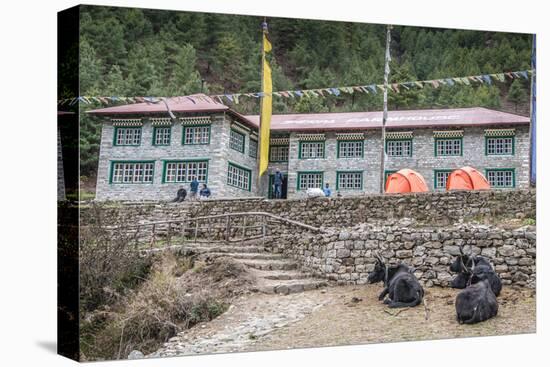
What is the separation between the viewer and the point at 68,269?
1186cm

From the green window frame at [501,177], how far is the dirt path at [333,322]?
69.3 inches

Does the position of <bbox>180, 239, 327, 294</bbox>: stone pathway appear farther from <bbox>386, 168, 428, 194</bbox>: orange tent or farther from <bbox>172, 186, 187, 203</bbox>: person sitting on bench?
<bbox>386, 168, 428, 194</bbox>: orange tent

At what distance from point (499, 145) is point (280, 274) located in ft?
14.3

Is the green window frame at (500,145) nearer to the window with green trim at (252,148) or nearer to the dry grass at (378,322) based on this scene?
the dry grass at (378,322)

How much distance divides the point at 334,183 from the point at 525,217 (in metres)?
3.42

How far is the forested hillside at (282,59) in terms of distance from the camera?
12.0 metres

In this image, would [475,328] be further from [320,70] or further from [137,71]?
[137,71]

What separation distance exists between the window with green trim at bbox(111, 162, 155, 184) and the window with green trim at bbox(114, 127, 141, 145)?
1.04ft

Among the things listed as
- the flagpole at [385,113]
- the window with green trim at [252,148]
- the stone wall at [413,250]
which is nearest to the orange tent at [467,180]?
the stone wall at [413,250]

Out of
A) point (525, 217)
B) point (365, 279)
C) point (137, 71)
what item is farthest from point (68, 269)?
point (525, 217)

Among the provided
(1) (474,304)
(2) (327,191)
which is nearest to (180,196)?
(2) (327,191)

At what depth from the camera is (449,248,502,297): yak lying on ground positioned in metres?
13.9

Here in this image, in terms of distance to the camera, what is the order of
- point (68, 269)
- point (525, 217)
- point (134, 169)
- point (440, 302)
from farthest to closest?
1. point (525, 217)
2. point (440, 302)
3. point (134, 169)
4. point (68, 269)

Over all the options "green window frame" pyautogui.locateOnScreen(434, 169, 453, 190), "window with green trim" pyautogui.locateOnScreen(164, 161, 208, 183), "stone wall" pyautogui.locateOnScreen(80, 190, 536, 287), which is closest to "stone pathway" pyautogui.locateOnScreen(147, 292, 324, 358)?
"stone wall" pyautogui.locateOnScreen(80, 190, 536, 287)
